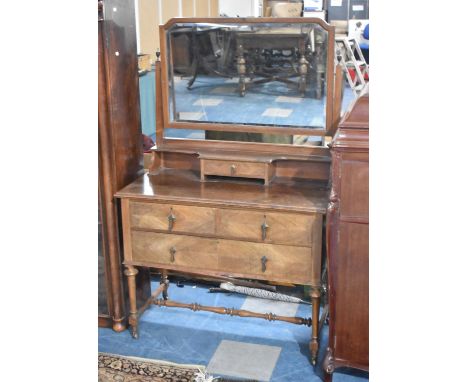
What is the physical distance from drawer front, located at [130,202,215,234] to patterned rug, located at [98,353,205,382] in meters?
0.61

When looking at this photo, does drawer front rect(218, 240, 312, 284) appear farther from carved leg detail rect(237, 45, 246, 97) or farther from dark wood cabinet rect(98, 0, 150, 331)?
carved leg detail rect(237, 45, 246, 97)

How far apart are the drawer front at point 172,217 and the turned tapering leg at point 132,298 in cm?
24

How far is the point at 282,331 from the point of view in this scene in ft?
9.74

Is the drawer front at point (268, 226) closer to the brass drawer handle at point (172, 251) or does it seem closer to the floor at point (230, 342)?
the brass drawer handle at point (172, 251)

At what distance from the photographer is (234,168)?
A: 9.05 ft

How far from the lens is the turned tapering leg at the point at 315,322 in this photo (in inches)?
101

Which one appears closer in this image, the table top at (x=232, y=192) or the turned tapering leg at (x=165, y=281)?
Answer: the table top at (x=232, y=192)

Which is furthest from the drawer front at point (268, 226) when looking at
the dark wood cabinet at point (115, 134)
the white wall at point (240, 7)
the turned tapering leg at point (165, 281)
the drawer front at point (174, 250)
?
the white wall at point (240, 7)

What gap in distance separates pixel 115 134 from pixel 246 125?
0.61 metres

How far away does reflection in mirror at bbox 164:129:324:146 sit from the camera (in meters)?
2.80

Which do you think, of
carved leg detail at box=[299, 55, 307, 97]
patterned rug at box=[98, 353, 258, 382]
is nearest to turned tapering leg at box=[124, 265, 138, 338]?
patterned rug at box=[98, 353, 258, 382]

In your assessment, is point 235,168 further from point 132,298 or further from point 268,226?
point 132,298
